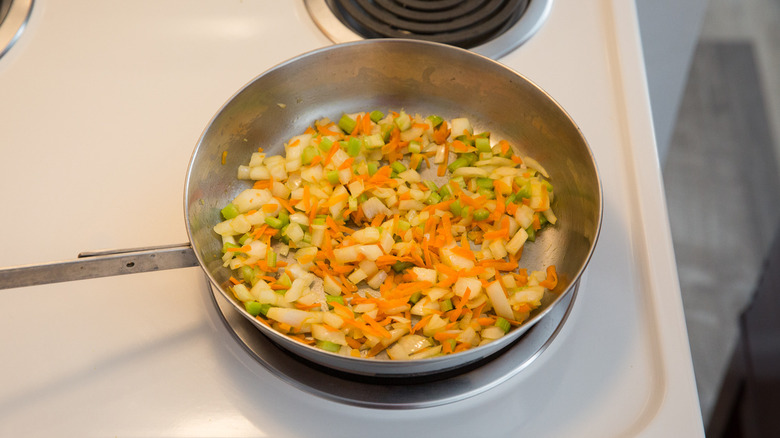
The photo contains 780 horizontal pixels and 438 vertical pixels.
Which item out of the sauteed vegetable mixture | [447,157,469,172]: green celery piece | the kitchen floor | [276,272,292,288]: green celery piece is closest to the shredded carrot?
the sauteed vegetable mixture

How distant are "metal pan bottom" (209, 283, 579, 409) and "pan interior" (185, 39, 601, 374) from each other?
63 millimetres

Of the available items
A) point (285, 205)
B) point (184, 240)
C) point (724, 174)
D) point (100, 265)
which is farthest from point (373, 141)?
point (724, 174)

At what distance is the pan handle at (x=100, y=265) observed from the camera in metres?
0.60

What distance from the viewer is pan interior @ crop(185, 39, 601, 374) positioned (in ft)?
2.51

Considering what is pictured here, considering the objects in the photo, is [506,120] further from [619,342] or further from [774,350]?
[774,350]

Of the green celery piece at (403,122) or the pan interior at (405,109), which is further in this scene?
the green celery piece at (403,122)

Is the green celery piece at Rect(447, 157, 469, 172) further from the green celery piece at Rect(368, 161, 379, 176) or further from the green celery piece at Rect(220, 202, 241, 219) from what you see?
the green celery piece at Rect(220, 202, 241, 219)

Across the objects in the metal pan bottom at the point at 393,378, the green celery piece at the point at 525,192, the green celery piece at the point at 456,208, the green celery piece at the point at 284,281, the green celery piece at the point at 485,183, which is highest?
the green celery piece at the point at 525,192

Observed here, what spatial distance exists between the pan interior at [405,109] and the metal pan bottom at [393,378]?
0.21 feet

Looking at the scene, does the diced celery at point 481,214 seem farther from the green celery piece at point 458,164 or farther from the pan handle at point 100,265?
the pan handle at point 100,265

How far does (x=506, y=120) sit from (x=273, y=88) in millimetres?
318

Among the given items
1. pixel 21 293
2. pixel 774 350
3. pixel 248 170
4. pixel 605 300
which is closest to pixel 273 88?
pixel 248 170

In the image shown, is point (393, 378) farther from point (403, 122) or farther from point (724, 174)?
point (724, 174)

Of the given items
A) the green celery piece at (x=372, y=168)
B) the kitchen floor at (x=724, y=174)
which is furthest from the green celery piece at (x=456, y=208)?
the kitchen floor at (x=724, y=174)
